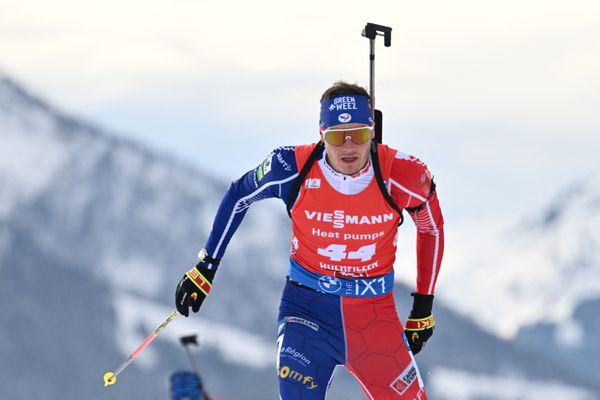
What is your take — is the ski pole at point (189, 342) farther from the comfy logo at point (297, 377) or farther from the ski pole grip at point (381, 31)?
the ski pole grip at point (381, 31)

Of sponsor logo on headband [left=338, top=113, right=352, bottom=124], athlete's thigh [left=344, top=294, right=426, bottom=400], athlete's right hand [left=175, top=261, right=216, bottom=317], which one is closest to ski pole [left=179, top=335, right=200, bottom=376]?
athlete's right hand [left=175, top=261, right=216, bottom=317]

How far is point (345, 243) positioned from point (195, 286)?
134cm

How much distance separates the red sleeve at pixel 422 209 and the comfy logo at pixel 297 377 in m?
1.30

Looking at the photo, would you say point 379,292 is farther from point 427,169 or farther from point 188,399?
point 188,399

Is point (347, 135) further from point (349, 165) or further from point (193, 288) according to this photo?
point (193, 288)

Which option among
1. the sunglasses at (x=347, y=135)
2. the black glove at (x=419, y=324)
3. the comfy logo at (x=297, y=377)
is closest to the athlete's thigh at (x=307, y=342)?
the comfy logo at (x=297, y=377)

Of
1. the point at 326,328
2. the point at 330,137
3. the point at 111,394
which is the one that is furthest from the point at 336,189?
the point at 111,394

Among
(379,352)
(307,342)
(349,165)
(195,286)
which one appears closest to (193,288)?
(195,286)

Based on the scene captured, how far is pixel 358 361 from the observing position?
327 inches

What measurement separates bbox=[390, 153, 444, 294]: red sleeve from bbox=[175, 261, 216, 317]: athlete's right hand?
1.65m

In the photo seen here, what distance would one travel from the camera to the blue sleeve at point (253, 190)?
827cm

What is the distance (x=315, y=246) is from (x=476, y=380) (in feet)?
632

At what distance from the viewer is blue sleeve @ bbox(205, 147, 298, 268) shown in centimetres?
827

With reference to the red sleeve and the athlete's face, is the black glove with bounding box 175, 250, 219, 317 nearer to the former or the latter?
the athlete's face
